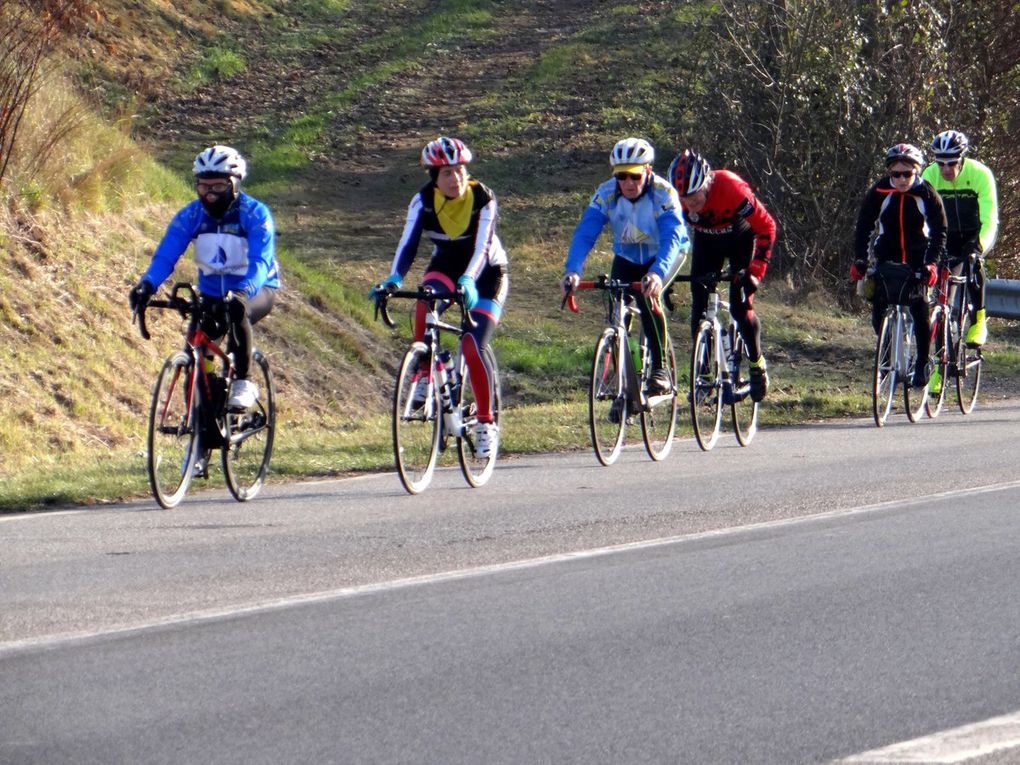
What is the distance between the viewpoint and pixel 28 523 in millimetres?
9336

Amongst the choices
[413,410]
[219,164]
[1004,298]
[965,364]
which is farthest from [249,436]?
[1004,298]

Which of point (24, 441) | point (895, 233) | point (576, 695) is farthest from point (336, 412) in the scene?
point (576, 695)

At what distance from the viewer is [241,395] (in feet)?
32.3

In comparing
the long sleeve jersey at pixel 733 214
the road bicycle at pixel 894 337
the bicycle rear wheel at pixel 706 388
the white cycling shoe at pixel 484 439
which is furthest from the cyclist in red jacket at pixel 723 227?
the white cycling shoe at pixel 484 439

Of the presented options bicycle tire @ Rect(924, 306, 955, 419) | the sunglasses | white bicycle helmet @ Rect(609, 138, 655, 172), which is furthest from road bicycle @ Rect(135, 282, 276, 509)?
bicycle tire @ Rect(924, 306, 955, 419)

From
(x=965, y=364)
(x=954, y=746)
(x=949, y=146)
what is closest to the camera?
(x=954, y=746)

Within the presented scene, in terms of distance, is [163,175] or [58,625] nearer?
[58,625]

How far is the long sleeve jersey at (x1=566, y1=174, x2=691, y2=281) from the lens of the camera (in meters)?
11.3

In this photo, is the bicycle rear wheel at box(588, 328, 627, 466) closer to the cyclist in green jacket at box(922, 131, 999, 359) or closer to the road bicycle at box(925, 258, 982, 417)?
the road bicycle at box(925, 258, 982, 417)

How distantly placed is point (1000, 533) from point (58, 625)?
15.2 feet

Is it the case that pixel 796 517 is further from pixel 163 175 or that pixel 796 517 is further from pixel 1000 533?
pixel 163 175

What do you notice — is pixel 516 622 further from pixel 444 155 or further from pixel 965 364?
pixel 965 364

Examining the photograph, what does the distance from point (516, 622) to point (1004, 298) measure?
46.5 ft

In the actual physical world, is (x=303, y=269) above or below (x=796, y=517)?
above
